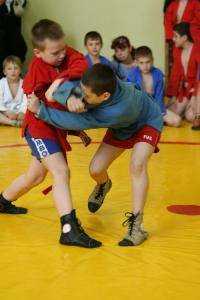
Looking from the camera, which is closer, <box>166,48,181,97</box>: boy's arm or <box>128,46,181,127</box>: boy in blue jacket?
<box>128,46,181,127</box>: boy in blue jacket

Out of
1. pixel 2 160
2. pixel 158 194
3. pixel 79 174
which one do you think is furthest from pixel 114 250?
pixel 2 160

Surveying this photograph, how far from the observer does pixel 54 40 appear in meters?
2.99

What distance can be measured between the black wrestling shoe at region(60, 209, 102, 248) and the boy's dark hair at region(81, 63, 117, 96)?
2.13 feet

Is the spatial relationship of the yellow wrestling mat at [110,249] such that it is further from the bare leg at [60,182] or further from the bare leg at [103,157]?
the bare leg at [103,157]

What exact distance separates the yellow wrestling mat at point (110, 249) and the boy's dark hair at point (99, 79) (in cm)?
78

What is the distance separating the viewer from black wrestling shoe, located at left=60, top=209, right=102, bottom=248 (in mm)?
2941

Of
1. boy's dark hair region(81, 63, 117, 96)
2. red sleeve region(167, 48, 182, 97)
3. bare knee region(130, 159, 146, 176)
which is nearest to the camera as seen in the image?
boy's dark hair region(81, 63, 117, 96)

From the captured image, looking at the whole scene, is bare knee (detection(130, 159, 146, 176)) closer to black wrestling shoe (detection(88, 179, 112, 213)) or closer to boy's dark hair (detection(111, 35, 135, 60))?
black wrestling shoe (detection(88, 179, 112, 213))

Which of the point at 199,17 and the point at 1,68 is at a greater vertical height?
the point at 199,17

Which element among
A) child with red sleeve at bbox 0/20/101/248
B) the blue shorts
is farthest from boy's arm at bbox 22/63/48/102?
the blue shorts

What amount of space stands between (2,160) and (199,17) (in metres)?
3.75

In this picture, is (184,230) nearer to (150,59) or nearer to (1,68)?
(150,59)

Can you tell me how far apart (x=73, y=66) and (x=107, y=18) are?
19.8 ft

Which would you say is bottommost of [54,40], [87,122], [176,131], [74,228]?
[176,131]
